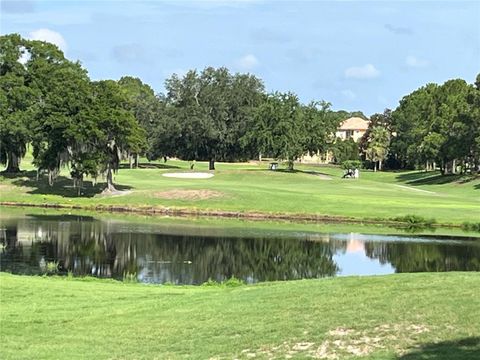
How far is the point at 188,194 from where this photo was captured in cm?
5862

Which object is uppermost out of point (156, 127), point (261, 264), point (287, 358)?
point (156, 127)

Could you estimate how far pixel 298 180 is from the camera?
8256 cm

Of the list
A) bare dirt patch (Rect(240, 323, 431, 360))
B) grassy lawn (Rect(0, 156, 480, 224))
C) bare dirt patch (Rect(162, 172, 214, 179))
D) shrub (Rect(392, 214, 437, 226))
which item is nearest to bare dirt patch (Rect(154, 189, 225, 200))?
grassy lawn (Rect(0, 156, 480, 224))

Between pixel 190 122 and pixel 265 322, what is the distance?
292ft

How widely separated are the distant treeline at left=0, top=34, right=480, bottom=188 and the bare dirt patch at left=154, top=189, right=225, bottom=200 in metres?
5.08

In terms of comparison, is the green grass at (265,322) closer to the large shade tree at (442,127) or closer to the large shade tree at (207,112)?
the large shade tree at (442,127)

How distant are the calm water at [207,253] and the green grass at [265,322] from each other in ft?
32.5

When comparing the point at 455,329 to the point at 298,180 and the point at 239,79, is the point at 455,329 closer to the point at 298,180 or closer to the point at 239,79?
the point at 298,180

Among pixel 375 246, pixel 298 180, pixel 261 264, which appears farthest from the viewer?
pixel 298 180

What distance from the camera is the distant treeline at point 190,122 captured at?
199ft

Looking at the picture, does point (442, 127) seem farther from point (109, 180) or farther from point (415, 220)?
point (109, 180)

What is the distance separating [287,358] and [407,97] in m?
140

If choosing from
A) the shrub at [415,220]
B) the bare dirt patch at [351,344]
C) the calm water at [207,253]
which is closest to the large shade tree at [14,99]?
the calm water at [207,253]

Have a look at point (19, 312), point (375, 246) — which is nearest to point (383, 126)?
point (375, 246)
